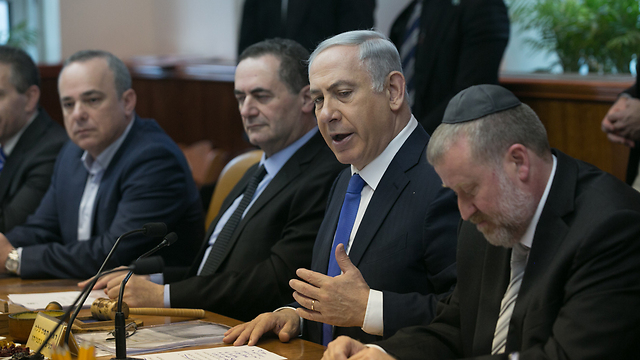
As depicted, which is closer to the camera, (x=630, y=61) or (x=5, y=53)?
(x=5, y=53)

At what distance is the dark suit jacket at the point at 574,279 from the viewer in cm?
139

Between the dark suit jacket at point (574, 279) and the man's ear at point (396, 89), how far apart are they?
2.20ft

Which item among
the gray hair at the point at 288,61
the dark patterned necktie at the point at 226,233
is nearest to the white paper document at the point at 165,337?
the dark patterned necktie at the point at 226,233

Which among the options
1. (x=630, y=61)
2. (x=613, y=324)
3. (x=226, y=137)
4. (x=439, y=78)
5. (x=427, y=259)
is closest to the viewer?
(x=613, y=324)

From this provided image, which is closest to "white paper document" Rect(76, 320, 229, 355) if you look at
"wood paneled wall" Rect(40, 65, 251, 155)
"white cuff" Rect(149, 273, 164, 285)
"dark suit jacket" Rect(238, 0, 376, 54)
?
"white cuff" Rect(149, 273, 164, 285)

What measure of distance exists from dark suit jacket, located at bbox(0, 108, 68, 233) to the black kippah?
2852 millimetres

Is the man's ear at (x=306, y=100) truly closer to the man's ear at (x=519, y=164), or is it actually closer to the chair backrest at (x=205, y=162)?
the man's ear at (x=519, y=164)

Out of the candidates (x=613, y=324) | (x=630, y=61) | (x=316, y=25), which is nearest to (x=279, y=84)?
(x=316, y=25)

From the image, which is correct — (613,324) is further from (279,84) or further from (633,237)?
(279,84)

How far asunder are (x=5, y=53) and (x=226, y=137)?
2095 millimetres

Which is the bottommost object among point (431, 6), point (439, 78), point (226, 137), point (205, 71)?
point (226, 137)

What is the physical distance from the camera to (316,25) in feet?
13.7

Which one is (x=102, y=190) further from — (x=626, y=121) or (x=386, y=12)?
(x=386, y=12)

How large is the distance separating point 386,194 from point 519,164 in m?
0.69
